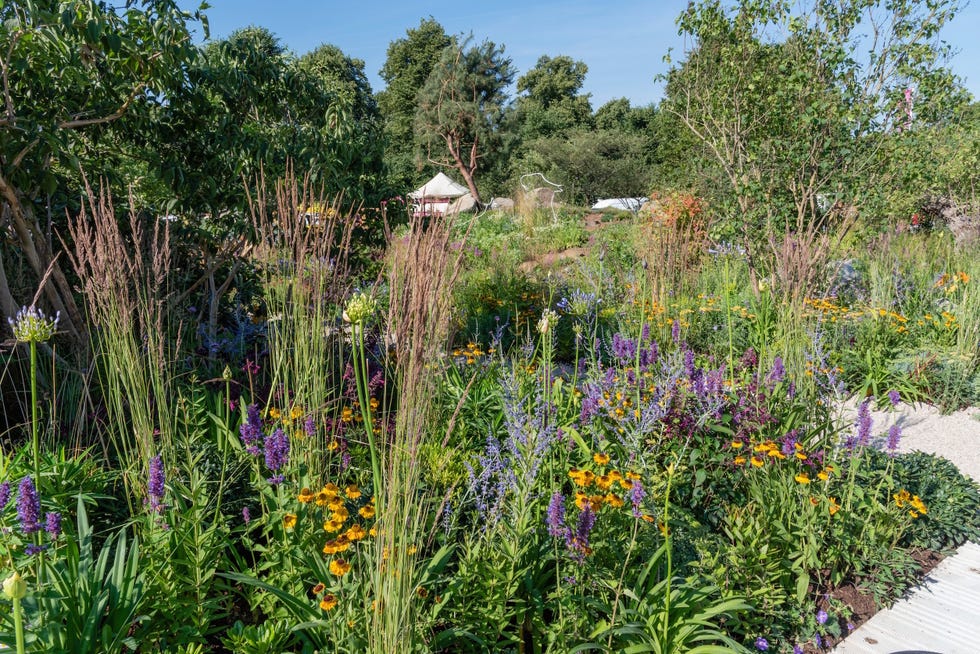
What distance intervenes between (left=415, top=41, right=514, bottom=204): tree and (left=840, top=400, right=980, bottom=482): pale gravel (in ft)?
74.3

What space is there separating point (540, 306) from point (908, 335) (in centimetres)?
287

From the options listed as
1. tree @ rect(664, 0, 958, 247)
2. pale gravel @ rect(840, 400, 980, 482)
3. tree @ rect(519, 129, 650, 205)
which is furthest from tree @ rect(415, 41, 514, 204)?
pale gravel @ rect(840, 400, 980, 482)

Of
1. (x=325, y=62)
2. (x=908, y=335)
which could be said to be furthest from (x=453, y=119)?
(x=908, y=335)

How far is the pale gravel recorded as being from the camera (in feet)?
11.0

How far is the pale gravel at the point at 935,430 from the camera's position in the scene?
11.0 feet

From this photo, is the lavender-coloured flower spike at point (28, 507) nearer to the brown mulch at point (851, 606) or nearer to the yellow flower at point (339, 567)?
the yellow flower at point (339, 567)

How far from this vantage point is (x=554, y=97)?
114 feet

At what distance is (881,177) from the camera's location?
5211mm

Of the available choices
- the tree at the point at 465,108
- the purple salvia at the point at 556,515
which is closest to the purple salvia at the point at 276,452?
the purple salvia at the point at 556,515

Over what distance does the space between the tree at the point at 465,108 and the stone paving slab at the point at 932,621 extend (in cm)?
2419

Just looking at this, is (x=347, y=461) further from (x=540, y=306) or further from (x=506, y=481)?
(x=540, y=306)

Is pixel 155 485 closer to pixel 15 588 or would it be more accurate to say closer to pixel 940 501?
pixel 15 588

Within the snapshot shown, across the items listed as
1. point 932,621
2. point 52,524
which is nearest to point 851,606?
point 932,621

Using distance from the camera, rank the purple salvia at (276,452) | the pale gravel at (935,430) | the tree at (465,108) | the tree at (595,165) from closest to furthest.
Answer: the purple salvia at (276,452)
the pale gravel at (935,430)
the tree at (595,165)
the tree at (465,108)
